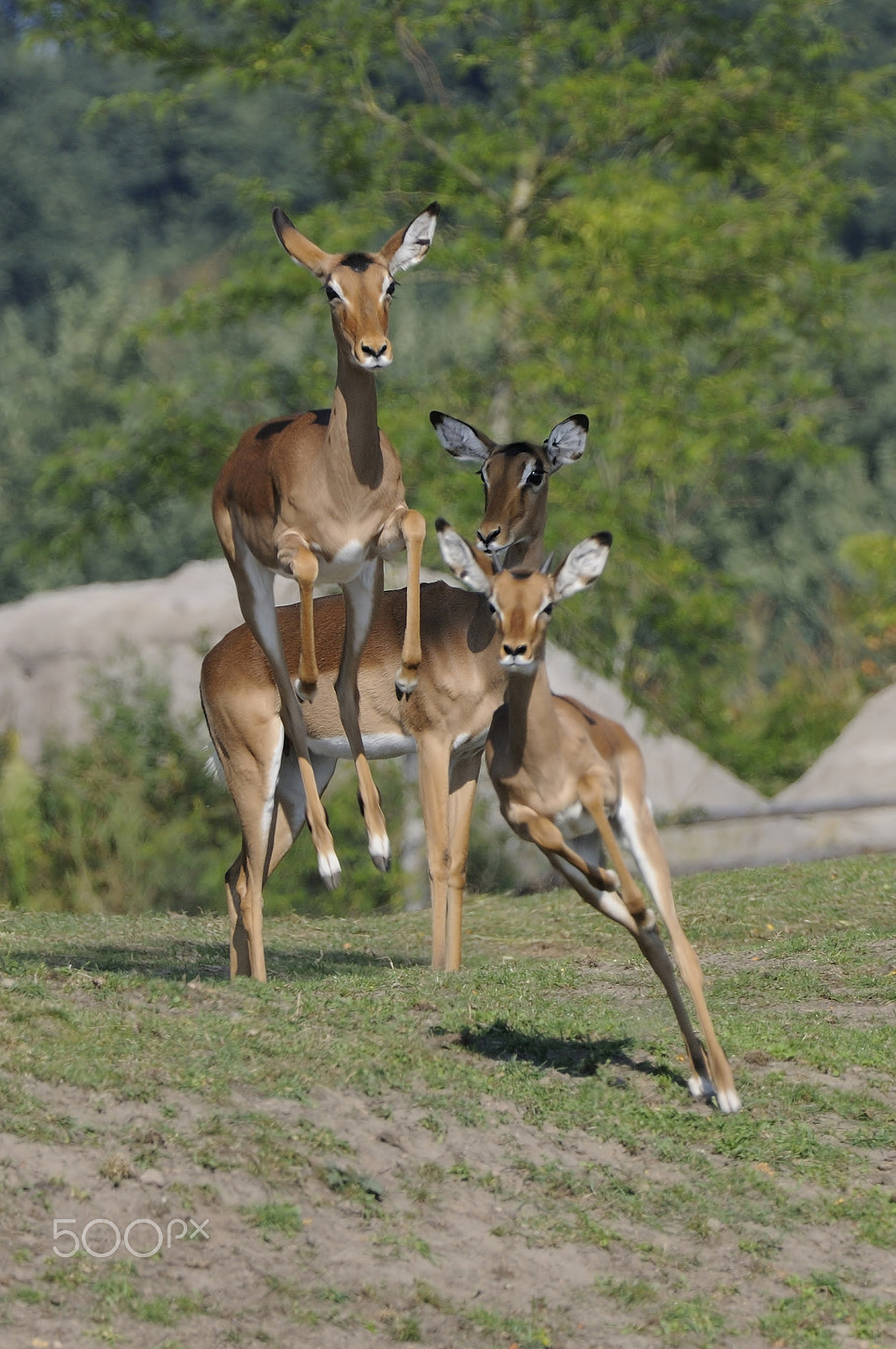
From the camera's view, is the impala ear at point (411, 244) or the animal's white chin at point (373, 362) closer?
the animal's white chin at point (373, 362)

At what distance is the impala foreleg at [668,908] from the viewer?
236 inches

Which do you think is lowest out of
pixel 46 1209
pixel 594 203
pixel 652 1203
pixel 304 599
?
pixel 652 1203

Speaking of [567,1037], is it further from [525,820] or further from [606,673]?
[606,673]

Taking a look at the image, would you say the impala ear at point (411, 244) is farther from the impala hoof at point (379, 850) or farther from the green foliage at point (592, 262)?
the green foliage at point (592, 262)

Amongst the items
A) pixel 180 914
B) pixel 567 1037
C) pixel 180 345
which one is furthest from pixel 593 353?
pixel 180 345

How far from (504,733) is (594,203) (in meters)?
12.2

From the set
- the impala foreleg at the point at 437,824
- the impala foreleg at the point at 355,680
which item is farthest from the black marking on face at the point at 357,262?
the impala foreleg at the point at 437,824

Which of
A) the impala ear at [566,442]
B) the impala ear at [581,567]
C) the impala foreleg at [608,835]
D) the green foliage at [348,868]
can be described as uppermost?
the impala ear at [566,442]

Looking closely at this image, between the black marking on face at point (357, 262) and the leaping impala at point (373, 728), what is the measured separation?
211 centimetres

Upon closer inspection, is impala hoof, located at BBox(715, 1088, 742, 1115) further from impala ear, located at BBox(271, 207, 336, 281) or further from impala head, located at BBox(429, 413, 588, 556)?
impala ear, located at BBox(271, 207, 336, 281)

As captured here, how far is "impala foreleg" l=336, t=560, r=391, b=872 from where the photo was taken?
6.93 m

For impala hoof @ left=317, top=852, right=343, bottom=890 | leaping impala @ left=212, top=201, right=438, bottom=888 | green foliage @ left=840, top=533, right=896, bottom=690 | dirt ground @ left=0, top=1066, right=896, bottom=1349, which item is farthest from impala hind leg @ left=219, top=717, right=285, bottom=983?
green foliage @ left=840, top=533, right=896, bottom=690

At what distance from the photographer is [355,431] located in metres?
6.65

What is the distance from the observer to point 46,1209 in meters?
5.13
